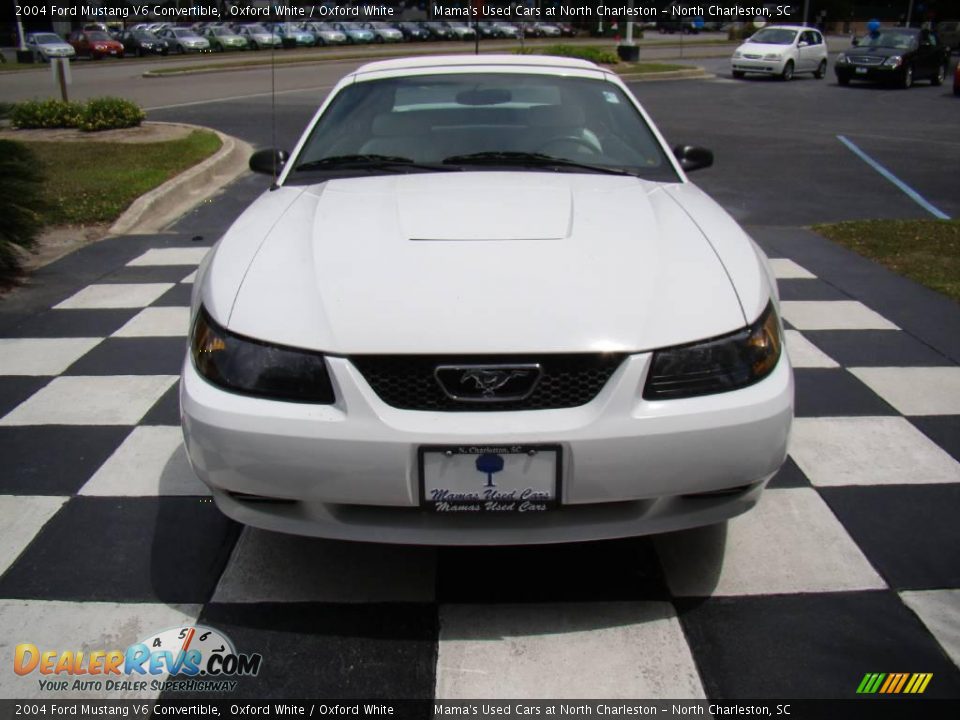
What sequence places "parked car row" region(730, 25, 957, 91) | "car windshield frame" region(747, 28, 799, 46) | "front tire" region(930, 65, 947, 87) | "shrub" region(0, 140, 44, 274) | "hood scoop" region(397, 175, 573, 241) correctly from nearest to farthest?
"hood scoop" region(397, 175, 573, 241)
"shrub" region(0, 140, 44, 274)
"parked car row" region(730, 25, 957, 91)
"front tire" region(930, 65, 947, 87)
"car windshield frame" region(747, 28, 799, 46)

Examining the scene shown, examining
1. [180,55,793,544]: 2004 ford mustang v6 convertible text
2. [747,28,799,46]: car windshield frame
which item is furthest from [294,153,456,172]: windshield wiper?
[747,28,799,46]: car windshield frame

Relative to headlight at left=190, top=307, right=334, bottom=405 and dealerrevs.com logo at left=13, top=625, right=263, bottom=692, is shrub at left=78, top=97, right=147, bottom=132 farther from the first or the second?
dealerrevs.com logo at left=13, top=625, right=263, bottom=692

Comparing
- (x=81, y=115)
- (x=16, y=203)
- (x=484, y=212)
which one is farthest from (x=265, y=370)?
(x=81, y=115)

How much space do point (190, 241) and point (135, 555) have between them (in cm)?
461

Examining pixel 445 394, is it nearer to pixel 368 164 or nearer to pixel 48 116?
pixel 368 164

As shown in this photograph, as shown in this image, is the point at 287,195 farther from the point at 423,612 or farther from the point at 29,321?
the point at 29,321

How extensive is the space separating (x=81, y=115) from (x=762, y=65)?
18167 millimetres

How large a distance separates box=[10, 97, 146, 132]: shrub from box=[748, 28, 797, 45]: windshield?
60.8 feet

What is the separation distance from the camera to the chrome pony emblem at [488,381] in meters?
2.28

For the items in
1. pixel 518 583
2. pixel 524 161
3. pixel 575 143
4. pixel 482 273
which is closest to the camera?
pixel 482 273

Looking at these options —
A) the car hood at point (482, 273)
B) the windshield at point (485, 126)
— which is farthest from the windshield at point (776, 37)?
the car hood at point (482, 273)

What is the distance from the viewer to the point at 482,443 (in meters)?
2.24

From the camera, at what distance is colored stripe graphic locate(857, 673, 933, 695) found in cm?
228

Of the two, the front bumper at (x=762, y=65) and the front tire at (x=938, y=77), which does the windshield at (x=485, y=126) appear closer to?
the front bumper at (x=762, y=65)
